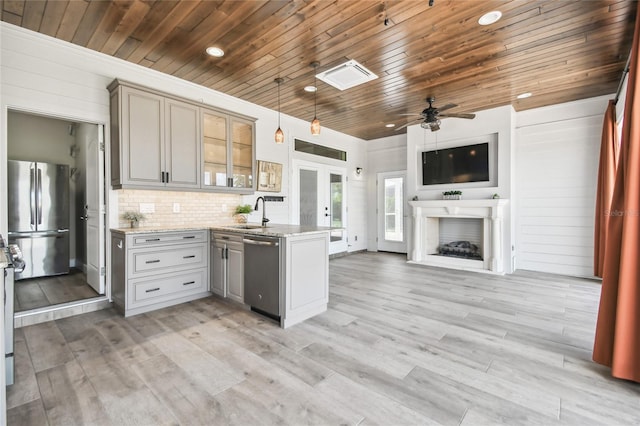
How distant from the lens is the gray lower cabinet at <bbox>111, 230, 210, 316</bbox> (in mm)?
3180

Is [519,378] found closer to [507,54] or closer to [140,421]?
Answer: [140,421]

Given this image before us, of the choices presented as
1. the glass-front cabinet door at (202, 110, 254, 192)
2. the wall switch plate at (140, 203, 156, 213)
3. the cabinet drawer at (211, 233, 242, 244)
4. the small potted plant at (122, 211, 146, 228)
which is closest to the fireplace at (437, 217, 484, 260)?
the glass-front cabinet door at (202, 110, 254, 192)

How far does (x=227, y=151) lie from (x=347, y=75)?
76.5 inches

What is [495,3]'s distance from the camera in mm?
2566

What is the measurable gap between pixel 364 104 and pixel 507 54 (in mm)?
2176

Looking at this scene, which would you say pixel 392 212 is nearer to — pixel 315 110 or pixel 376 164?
pixel 376 164

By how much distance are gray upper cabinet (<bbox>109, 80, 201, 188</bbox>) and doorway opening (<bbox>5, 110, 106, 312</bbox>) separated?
414mm

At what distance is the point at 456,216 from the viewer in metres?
5.57

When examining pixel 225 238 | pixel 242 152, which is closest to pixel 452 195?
pixel 242 152

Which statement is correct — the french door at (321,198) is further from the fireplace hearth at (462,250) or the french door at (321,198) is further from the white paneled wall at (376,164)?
the fireplace hearth at (462,250)

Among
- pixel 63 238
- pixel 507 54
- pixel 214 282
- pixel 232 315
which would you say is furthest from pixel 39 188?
pixel 507 54

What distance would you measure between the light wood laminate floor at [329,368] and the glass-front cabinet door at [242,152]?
1.84 metres

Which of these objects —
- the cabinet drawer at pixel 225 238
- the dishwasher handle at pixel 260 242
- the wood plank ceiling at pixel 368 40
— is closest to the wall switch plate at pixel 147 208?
the cabinet drawer at pixel 225 238

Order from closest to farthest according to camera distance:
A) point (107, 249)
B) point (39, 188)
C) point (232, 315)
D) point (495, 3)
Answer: point (495, 3)
point (232, 315)
point (107, 249)
point (39, 188)
